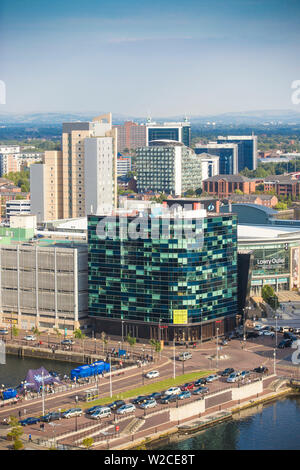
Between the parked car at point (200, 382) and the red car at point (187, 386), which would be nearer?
the red car at point (187, 386)

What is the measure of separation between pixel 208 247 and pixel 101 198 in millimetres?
34180

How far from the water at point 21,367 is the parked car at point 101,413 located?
1017 centimetres

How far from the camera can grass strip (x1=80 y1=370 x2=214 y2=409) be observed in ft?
178

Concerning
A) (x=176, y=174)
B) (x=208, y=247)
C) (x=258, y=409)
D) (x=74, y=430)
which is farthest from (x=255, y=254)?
(x=176, y=174)

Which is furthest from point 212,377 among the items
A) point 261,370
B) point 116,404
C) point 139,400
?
point 116,404

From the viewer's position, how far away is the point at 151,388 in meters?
56.8

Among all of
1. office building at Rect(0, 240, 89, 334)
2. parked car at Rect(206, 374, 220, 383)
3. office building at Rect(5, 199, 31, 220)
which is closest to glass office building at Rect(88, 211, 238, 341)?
office building at Rect(0, 240, 89, 334)

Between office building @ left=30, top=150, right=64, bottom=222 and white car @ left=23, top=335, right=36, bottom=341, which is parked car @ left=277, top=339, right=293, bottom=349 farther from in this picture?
office building @ left=30, top=150, right=64, bottom=222

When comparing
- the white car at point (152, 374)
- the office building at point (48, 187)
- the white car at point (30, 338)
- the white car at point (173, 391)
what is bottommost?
the white car at point (30, 338)

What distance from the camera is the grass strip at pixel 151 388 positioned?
5416 centimetres

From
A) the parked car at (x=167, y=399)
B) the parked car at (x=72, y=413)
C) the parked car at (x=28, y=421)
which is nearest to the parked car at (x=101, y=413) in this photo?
the parked car at (x=72, y=413)

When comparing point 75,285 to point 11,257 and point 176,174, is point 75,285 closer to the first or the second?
point 11,257

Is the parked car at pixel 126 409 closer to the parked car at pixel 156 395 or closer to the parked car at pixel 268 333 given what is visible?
the parked car at pixel 156 395

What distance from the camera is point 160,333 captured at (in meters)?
66.8
